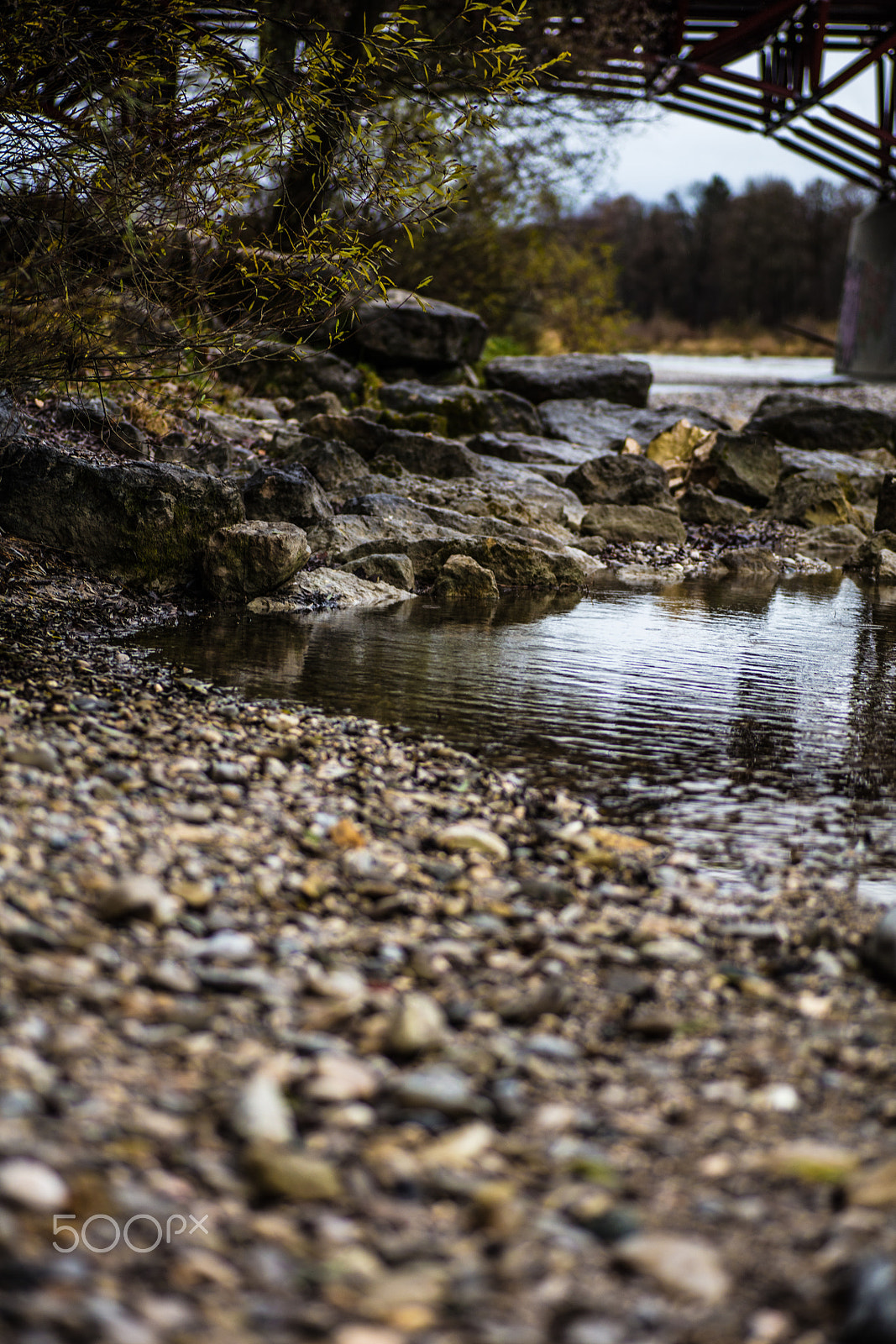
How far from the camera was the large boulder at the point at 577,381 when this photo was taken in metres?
19.5

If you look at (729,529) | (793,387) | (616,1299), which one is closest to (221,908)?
(616,1299)

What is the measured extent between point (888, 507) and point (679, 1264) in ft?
45.3

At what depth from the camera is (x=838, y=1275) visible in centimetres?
197

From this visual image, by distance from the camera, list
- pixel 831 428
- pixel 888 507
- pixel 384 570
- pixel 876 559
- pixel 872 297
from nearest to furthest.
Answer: pixel 384 570, pixel 876 559, pixel 888 507, pixel 831 428, pixel 872 297

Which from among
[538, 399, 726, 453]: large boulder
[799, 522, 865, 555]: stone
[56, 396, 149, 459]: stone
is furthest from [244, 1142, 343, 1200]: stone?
[538, 399, 726, 453]: large boulder

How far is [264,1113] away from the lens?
7.52 ft

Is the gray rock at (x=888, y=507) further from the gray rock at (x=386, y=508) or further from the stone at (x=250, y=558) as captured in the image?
the stone at (x=250, y=558)

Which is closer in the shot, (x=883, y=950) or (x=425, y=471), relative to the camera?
(x=883, y=950)

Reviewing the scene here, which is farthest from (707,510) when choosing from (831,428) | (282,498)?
(282,498)

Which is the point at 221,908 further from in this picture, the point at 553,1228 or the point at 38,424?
the point at 38,424

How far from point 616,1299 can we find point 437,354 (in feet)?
59.0

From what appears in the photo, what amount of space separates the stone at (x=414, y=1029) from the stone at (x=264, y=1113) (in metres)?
0.33

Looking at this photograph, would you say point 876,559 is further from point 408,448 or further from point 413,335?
point 413,335

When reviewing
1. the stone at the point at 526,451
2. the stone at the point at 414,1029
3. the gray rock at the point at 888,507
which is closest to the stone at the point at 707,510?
the stone at the point at 526,451
